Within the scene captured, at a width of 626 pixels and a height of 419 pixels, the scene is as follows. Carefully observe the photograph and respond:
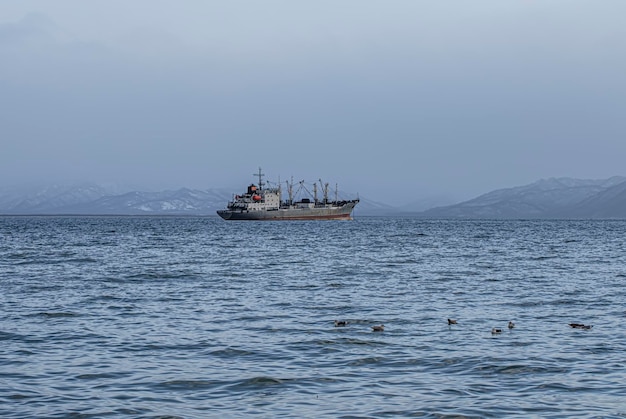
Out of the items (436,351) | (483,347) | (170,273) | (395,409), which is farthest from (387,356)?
(170,273)

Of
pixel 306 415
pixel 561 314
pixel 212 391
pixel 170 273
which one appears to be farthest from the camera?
pixel 170 273

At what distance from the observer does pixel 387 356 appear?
22.4 m

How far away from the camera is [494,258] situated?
7025cm

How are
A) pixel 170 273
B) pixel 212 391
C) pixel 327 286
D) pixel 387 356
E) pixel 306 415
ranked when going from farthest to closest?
pixel 170 273, pixel 327 286, pixel 387 356, pixel 212 391, pixel 306 415

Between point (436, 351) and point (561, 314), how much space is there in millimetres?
10003

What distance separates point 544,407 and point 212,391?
292 inches

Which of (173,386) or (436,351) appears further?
(436,351)

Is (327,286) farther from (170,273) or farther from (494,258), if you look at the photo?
(494,258)

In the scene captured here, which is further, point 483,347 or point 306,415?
point 483,347

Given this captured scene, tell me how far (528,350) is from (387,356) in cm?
427

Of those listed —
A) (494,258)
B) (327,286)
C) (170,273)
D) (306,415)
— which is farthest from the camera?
(494,258)

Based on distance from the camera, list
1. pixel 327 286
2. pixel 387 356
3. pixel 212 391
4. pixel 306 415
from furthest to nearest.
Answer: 1. pixel 327 286
2. pixel 387 356
3. pixel 212 391
4. pixel 306 415

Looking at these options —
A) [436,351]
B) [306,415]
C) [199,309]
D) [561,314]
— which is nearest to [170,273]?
[199,309]

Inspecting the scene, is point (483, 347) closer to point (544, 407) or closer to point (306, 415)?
point (544, 407)
